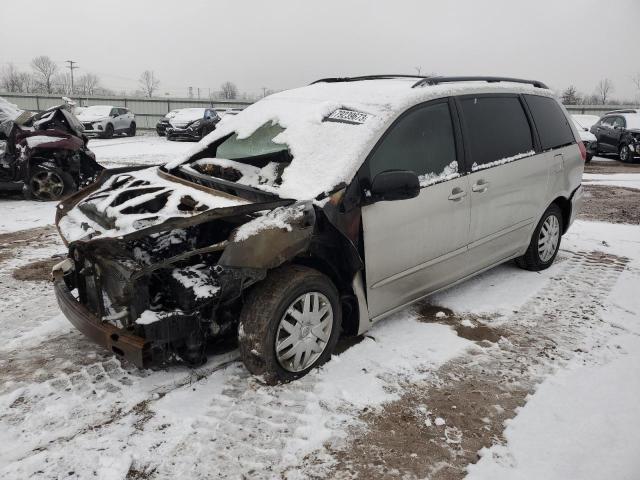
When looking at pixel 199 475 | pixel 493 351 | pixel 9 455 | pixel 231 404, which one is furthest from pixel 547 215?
pixel 9 455

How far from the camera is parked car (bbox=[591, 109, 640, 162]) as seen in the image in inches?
612

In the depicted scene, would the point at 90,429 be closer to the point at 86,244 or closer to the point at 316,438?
the point at 86,244

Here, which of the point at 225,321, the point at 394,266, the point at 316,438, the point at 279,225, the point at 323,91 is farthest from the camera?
the point at 323,91

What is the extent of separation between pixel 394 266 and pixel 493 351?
94cm

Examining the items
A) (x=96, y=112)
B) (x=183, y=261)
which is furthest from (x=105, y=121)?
(x=183, y=261)

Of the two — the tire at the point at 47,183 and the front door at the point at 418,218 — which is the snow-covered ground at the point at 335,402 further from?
the tire at the point at 47,183

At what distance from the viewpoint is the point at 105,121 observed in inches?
808

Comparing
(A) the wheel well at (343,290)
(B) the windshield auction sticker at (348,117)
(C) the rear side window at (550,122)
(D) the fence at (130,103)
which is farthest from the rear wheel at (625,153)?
(D) the fence at (130,103)

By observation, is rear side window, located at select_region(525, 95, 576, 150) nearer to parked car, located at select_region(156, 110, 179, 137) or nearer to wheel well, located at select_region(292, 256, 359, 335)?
wheel well, located at select_region(292, 256, 359, 335)

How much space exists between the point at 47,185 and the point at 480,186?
23.2ft

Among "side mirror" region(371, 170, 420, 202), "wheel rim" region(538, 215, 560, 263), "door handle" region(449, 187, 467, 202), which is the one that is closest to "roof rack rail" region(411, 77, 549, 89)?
"door handle" region(449, 187, 467, 202)

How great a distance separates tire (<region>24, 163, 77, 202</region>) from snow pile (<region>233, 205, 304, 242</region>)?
6595 mm

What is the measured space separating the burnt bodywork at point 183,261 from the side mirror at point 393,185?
0.19 meters

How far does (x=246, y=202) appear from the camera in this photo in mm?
3002
